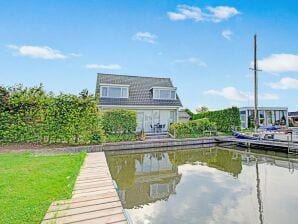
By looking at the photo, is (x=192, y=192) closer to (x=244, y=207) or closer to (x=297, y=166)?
(x=244, y=207)

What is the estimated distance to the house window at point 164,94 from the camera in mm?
22812

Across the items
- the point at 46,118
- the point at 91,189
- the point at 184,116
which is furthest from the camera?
the point at 184,116

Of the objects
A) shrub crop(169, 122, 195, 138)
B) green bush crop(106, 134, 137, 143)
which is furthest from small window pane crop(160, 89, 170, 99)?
green bush crop(106, 134, 137, 143)

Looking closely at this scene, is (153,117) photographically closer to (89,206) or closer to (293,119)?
(89,206)

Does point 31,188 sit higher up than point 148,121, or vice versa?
point 148,121

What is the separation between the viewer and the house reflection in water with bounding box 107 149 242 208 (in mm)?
6141

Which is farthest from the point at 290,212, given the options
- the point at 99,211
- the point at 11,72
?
the point at 11,72

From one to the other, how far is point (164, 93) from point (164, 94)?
0.10 meters

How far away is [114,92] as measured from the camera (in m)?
21.4

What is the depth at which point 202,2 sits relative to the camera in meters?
12.7

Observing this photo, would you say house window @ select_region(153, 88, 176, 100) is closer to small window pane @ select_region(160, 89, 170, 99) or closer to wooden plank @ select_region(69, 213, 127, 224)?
small window pane @ select_region(160, 89, 170, 99)

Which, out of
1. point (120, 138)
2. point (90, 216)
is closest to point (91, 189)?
point (90, 216)

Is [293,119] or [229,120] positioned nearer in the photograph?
[229,120]

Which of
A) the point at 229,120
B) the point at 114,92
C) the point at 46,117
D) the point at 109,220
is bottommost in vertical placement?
the point at 109,220
